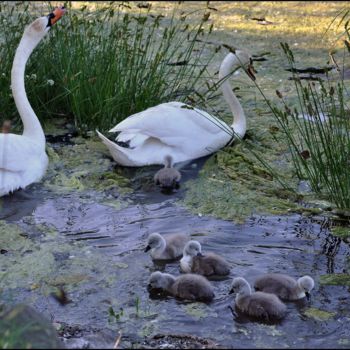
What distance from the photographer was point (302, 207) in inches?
243

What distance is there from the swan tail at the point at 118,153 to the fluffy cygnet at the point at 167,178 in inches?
14.6

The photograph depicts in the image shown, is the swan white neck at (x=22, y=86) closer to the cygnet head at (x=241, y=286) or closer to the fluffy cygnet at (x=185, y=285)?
the fluffy cygnet at (x=185, y=285)

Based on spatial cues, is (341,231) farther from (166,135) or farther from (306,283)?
(166,135)

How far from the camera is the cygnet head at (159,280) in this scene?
4.92 metres

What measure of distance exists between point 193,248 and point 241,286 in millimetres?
542

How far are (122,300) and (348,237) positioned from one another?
1.66 metres

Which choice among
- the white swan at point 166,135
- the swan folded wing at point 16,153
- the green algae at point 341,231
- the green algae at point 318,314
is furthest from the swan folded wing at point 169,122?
the green algae at point 318,314

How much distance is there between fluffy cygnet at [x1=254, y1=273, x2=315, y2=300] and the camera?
15.8ft

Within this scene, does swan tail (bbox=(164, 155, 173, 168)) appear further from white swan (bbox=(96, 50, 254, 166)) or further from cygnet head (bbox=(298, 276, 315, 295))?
cygnet head (bbox=(298, 276, 315, 295))

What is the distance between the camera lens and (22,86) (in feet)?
22.9

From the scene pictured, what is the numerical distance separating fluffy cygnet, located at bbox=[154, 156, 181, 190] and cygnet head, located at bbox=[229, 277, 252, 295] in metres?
1.98

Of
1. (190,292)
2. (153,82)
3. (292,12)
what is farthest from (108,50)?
(292,12)

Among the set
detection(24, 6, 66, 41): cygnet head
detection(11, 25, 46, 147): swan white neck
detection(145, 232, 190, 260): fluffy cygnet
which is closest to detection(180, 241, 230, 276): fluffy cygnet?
detection(145, 232, 190, 260): fluffy cygnet

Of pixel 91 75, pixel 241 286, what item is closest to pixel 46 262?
pixel 241 286
